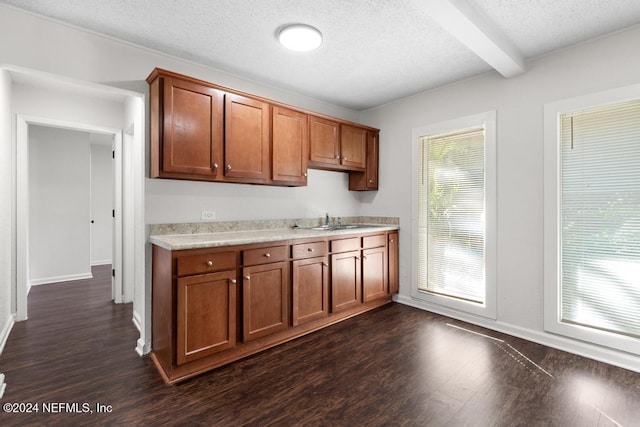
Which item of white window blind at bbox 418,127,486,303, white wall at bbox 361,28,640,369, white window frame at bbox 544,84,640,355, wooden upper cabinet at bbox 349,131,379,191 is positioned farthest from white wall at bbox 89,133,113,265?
white window frame at bbox 544,84,640,355

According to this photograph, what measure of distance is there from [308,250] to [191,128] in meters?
1.46

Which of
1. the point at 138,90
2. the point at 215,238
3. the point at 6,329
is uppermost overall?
the point at 138,90

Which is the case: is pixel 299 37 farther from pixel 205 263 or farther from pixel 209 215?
pixel 205 263

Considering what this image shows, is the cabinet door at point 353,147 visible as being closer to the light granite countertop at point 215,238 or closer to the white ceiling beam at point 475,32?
the light granite countertop at point 215,238

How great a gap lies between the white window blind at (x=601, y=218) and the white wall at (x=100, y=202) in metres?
7.45

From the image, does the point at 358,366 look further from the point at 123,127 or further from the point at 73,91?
the point at 73,91

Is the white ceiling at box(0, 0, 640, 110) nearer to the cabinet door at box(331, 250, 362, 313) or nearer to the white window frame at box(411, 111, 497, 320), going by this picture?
the white window frame at box(411, 111, 497, 320)

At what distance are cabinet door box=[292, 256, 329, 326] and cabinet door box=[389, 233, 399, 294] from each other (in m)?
1.10

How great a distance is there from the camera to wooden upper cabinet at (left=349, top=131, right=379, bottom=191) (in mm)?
4082

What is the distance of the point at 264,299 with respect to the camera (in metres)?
2.57

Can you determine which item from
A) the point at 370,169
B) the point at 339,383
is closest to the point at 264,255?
the point at 339,383

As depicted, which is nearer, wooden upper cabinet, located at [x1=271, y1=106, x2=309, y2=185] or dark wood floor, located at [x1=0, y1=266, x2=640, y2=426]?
dark wood floor, located at [x1=0, y1=266, x2=640, y2=426]

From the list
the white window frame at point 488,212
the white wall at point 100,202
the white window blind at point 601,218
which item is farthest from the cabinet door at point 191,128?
the white wall at point 100,202

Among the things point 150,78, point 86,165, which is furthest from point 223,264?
point 86,165
